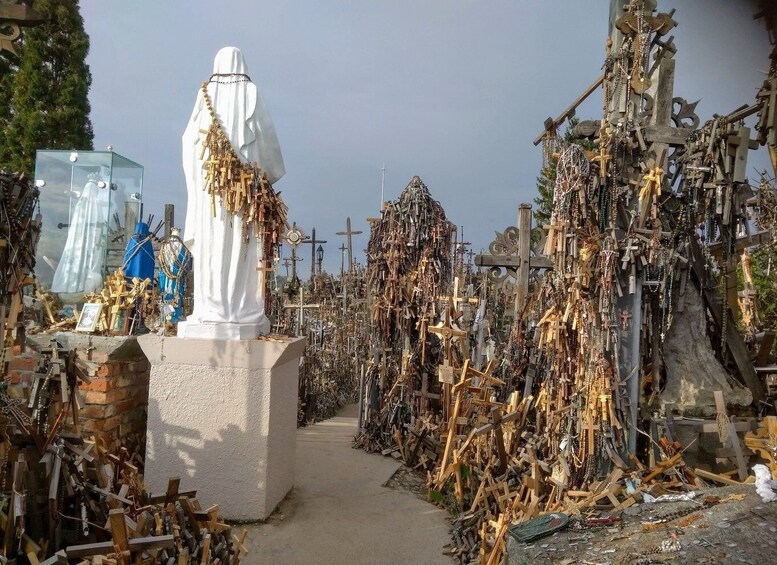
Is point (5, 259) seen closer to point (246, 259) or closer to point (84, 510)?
point (84, 510)


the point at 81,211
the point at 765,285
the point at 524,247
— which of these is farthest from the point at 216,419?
the point at 765,285

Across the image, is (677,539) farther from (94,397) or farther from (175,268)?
(175,268)

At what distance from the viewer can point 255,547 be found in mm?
4195

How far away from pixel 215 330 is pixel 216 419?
706 mm

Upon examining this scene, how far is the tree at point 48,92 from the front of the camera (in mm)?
14219

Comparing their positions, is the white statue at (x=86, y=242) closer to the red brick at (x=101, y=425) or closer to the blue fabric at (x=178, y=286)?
the blue fabric at (x=178, y=286)

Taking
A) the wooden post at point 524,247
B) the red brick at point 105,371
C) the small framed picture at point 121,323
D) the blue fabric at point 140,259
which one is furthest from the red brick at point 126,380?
the wooden post at point 524,247

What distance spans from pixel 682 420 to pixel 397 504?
2708 mm

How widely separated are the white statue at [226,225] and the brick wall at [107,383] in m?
0.83

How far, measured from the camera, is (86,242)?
9.70 metres

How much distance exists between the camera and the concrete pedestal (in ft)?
14.9

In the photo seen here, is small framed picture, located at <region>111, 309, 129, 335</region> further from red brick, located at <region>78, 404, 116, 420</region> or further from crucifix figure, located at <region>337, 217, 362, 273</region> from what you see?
crucifix figure, located at <region>337, 217, 362, 273</region>

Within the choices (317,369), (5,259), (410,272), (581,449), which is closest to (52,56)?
(317,369)

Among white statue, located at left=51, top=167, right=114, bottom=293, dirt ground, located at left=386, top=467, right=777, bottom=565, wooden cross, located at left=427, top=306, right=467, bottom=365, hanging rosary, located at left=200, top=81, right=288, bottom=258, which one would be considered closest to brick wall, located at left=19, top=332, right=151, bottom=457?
hanging rosary, located at left=200, top=81, right=288, bottom=258
